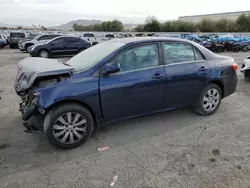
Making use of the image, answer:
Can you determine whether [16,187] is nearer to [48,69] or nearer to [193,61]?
[48,69]

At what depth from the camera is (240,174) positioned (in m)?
2.80

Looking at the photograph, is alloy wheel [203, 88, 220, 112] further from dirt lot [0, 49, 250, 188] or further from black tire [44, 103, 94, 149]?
black tire [44, 103, 94, 149]

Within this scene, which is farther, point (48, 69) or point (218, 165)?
point (48, 69)

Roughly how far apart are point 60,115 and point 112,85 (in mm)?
854

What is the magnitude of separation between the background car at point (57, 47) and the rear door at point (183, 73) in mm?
12249

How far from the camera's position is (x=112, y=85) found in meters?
3.45

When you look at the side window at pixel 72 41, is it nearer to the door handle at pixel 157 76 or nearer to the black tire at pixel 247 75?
the black tire at pixel 247 75

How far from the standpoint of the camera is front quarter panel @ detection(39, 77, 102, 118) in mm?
3146

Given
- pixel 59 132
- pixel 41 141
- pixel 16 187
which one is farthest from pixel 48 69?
pixel 16 187

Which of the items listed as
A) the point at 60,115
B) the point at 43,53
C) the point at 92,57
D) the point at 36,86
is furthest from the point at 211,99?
the point at 43,53

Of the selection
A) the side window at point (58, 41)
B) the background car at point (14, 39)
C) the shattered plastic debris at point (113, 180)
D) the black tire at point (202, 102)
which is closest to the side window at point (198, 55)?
the black tire at point (202, 102)

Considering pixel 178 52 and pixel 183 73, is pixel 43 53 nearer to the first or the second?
pixel 178 52

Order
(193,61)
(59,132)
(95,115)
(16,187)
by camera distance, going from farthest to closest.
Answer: (193,61) → (95,115) → (59,132) → (16,187)

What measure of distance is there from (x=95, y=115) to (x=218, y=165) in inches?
71.4
